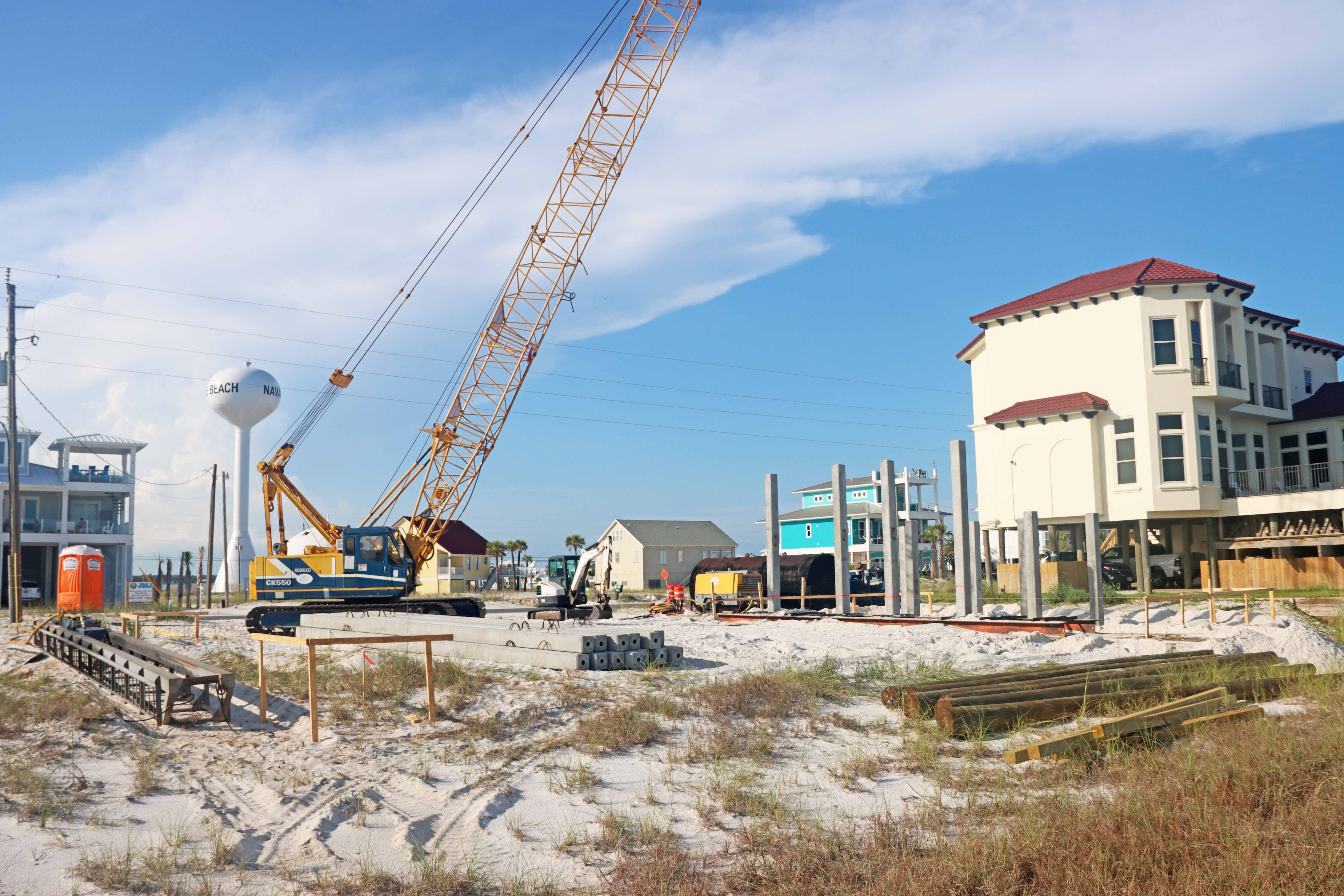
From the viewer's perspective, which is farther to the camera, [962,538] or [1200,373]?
[1200,373]

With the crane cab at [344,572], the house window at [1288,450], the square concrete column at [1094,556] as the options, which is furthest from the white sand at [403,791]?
the house window at [1288,450]

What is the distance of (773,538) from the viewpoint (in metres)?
30.5

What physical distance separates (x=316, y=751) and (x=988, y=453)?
109ft

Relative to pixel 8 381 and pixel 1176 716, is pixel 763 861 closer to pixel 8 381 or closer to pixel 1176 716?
pixel 1176 716

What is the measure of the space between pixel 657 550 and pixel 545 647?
55.6 m

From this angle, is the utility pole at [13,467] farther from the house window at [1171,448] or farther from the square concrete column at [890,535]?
the house window at [1171,448]

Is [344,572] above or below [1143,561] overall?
above

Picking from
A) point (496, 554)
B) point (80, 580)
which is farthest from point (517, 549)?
point (80, 580)

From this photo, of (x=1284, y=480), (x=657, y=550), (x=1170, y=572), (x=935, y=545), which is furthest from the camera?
(x=935, y=545)

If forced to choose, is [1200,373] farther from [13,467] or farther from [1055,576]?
[13,467]

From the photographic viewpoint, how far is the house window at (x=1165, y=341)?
115 ft

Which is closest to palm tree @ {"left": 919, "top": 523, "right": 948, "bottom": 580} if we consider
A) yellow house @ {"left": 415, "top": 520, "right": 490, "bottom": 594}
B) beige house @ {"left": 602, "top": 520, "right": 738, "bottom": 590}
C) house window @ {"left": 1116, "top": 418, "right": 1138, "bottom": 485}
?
beige house @ {"left": 602, "top": 520, "right": 738, "bottom": 590}

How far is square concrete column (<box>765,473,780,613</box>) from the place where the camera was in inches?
1197

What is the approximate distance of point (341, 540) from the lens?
2795 centimetres
